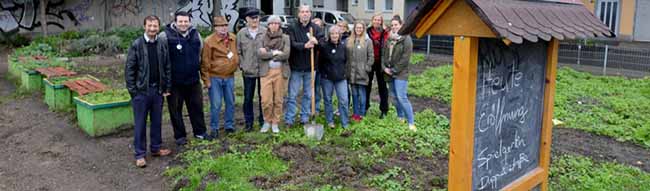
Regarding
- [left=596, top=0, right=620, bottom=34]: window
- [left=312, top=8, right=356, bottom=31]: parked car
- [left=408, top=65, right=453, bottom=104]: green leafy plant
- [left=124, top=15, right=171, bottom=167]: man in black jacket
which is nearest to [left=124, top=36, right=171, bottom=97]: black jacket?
[left=124, top=15, right=171, bottom=167]: man in black jacket

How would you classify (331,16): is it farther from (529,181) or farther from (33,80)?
(529,181)

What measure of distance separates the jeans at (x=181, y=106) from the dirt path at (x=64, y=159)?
0.31 metres

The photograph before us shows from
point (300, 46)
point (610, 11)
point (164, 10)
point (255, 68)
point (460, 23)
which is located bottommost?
point (255, 68)

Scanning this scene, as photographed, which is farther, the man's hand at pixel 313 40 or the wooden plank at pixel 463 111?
the man's hand at pixel 313 40

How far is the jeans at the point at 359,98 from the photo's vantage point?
23.4 ft

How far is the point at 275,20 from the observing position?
638 cm

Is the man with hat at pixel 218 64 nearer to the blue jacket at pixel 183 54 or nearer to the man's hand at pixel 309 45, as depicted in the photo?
the blue jacket at pixel 183 54

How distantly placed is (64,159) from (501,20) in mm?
Answer: 5060

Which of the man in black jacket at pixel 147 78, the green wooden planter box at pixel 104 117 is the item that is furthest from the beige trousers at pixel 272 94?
the green wooden planter box at pixel 104 117

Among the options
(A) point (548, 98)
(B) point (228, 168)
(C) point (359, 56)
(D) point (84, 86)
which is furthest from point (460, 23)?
(D) point (84, 86)

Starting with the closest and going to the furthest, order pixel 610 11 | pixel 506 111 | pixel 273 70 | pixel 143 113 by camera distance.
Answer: pixel 506 111
pixel 143 113
pixel 273 70
pixel 610 11

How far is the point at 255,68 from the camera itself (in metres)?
6.39

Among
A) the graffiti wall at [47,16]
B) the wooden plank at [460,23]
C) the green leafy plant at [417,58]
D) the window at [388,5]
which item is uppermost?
the window at [388,5]

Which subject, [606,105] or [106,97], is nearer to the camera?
[106,97]
